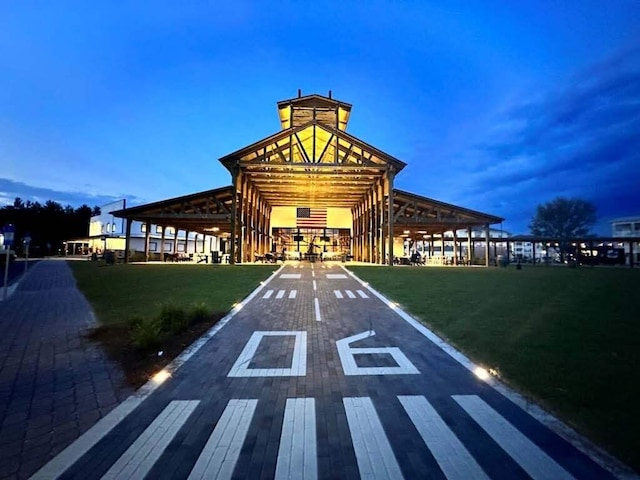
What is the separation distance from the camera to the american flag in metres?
48.2

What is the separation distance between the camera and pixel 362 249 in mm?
42094

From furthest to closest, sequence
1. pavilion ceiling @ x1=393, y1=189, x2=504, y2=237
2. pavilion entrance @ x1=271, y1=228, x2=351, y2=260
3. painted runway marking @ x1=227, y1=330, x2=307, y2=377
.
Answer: pavilion entrance @ x1=271, y1=228, x2=351, y2=260 < pavilion ceiling @ x1=393, y1=189, x2=504, y2=237 < painted runway marking @ x1=227, y1=330, x2=307, y2=377

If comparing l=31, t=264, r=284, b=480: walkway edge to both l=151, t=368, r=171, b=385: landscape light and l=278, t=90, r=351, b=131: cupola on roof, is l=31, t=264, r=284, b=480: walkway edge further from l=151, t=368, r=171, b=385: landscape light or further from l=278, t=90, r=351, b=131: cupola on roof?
l=278, t=90, r=351, b=131: cupola on roof

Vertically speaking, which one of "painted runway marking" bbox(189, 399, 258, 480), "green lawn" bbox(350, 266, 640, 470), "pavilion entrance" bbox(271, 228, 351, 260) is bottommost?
"painted runway marking" bbox(189, 399, 258, 480)

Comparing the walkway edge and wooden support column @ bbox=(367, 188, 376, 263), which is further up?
wooden support column @ bbox=(367, 188, 376, 263)

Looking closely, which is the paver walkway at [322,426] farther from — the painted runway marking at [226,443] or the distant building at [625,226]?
the distant building at [625,226]

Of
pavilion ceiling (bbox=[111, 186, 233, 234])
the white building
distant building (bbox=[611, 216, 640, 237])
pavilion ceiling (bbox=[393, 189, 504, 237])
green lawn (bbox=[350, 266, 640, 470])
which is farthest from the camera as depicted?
distant building (bbox=[611, 216, 640, 237])

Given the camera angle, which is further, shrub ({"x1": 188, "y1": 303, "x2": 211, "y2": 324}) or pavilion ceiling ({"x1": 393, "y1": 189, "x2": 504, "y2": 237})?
pavilion ceiling ({"x1": 393, "y1": 189, "x2": 504, "y2": 237})

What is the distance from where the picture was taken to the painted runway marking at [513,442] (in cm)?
286

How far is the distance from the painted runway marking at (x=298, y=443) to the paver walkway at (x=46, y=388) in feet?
6.67

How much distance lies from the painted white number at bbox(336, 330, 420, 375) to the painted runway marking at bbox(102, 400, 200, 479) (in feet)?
7.69

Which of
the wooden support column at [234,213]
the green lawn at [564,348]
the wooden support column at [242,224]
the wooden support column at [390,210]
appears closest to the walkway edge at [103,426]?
the green lawn at [564,348]

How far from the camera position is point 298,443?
3.23m

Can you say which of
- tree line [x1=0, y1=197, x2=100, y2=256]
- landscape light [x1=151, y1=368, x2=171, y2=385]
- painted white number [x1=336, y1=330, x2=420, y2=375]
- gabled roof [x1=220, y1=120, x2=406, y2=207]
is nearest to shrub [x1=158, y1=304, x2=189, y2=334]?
landscape light [x1=151, y1=368, x2=171, y2=385]
